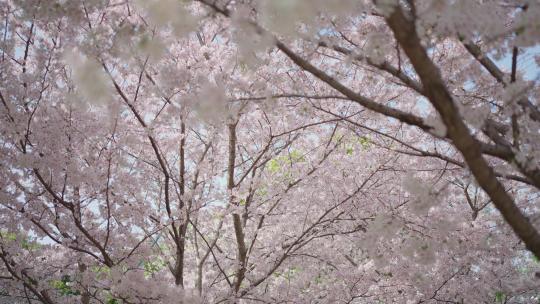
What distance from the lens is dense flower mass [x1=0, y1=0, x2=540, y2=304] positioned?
8.62ft

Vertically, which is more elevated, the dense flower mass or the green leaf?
the green leaf

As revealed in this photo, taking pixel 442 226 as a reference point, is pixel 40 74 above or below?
above

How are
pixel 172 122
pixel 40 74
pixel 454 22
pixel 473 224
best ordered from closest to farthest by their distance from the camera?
1. pixel 454 22
2. pixel 40 74
3. pixel 172 122
4. pixel 473 224

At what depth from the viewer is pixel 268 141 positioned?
6.71 meters

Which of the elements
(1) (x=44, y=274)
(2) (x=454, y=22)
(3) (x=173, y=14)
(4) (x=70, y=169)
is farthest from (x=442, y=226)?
(1) (x=44, y=274)

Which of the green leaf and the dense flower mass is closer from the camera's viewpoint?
the dense flower mass

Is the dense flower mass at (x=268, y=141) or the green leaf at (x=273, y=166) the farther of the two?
the green leaf at (x=273, y=166)

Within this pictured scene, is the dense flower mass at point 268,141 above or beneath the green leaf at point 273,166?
beneath

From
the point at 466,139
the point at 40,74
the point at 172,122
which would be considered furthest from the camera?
the point at 172,122

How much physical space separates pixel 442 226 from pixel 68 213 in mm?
5437

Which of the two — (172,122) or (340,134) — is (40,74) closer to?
(172,122)

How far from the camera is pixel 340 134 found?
7.44 metres

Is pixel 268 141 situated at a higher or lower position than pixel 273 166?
lower

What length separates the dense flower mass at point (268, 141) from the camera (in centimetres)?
263
